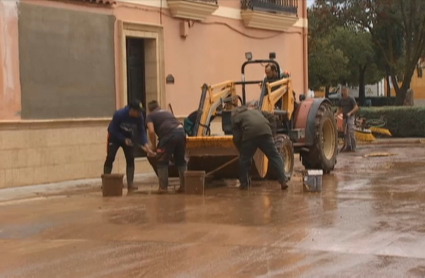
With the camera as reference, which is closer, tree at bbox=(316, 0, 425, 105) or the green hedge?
the green hedge

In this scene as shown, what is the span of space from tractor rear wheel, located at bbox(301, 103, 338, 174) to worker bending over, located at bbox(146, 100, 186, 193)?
323cm

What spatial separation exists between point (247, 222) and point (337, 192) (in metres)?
3.13

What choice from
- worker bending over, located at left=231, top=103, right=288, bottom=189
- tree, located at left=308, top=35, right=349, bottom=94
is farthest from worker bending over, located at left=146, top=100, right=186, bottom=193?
tree, located at left=308, top=35, right=349, bottom=94

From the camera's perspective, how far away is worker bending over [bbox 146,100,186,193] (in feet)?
40.9

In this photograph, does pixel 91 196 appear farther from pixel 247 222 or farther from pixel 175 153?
pixel 247 222

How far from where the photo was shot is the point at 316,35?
39125 mm

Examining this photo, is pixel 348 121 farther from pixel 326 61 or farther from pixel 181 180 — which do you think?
pixel 326 61

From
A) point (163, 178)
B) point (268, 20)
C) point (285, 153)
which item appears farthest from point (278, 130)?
point (268, 20)

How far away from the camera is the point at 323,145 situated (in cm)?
1563

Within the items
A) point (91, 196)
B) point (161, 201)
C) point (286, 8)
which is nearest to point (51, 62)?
point (91, 196)

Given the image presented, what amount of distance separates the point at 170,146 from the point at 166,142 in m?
0.10

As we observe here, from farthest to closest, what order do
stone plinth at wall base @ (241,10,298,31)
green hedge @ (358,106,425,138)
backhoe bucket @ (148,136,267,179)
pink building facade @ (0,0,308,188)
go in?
green hedge @ (358,106,425,138), stone plinth at wall base @ (241,10,298,31), pink building facade @ (0,0,308,188), backhoe bucket @ (148,136,267,179)

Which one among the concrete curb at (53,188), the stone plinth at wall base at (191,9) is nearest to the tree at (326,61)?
the stone plinth at wall base at (191,9)

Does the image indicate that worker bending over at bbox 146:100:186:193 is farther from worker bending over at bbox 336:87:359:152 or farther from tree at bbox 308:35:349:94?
tree at bbox 308:35:349:94
